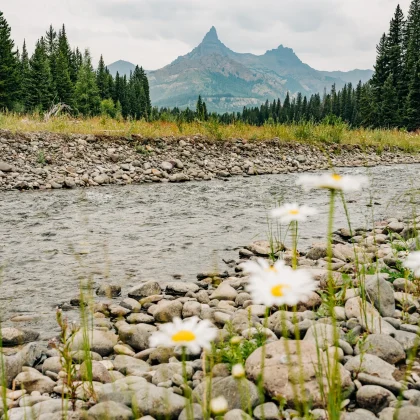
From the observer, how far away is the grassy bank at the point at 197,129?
1162cm

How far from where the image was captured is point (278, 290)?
0.91 metres

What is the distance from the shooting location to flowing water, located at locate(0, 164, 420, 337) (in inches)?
152

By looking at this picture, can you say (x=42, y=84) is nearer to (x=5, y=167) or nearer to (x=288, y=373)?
(x=5, y=167)

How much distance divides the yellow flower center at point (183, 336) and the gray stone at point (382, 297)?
197 cm

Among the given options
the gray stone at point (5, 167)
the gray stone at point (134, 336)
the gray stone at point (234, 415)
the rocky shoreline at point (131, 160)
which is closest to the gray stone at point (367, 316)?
the gray stone at point (234, 415)

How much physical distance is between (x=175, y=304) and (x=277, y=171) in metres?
8.88

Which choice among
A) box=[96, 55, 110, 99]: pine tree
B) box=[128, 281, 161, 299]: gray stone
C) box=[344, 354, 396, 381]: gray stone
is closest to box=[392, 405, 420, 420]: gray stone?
box=[344, 354, 396, 381]: gray stone

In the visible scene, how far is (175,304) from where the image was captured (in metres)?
3.12

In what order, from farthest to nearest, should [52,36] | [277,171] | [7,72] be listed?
[52,36]
[7,72]
[277,171]

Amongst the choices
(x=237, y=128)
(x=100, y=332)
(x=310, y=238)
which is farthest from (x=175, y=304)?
(x=237, y=128)

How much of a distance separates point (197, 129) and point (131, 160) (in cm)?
318

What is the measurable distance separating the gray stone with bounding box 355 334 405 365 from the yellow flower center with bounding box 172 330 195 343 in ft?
4.52

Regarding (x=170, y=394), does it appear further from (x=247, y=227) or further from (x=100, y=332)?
(x=247, y=227)

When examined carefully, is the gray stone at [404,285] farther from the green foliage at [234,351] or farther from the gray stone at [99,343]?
the gray stone at [99,343]
